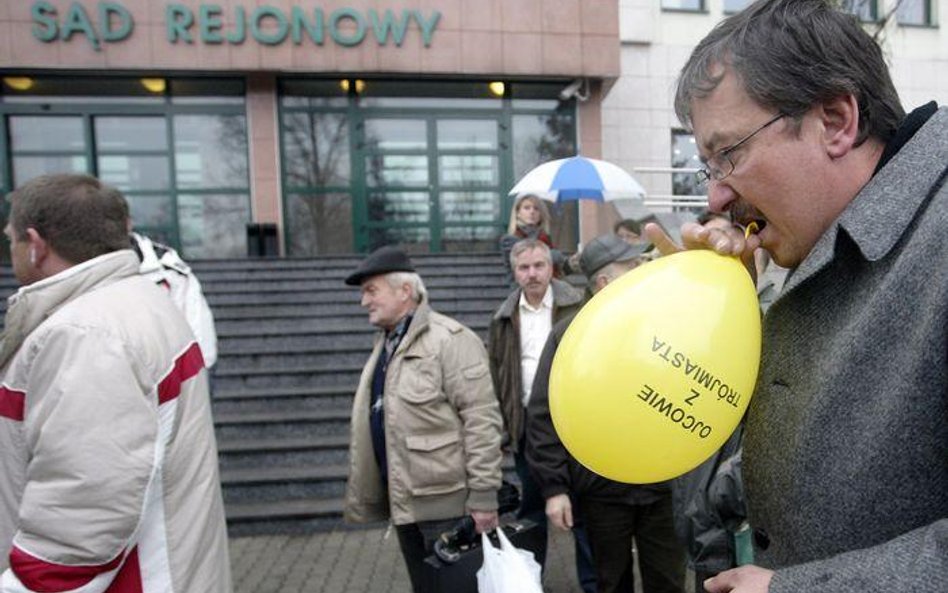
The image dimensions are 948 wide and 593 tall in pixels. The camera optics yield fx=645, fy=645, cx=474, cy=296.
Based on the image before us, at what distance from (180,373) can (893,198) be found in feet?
5.92

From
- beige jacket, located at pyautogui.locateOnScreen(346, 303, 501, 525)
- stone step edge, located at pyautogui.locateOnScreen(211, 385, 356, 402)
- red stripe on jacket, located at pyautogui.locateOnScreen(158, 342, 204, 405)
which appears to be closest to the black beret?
beige jacket, located at pyautogui.locateOnScreen(346, 303, 501, 525)

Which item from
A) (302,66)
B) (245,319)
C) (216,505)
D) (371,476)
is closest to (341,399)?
(245,319)

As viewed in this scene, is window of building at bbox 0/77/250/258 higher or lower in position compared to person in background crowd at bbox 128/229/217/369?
higher

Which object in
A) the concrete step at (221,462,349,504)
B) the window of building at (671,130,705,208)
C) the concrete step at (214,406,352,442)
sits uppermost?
the window of building at (671,130,705,208)

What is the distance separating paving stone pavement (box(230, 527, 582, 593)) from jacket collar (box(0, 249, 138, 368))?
2.82 meters

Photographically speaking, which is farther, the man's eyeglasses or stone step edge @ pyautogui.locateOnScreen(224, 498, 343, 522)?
stone step edge @ pyautogui.locateOnScreen(224, 498, 343, 522)

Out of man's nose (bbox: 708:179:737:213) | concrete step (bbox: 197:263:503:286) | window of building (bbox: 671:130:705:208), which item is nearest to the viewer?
man's nose (bbox: 708:179:737:213)

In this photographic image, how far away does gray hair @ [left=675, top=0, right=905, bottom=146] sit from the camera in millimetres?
1002

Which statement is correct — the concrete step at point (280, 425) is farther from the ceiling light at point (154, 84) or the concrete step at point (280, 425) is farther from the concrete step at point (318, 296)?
the ceiling light at point (154, 84)

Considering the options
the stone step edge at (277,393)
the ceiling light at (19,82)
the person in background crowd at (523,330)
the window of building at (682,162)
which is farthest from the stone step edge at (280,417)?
the window of building at (682,162)

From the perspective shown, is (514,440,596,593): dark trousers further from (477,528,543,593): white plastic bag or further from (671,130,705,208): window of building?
(671,130,705,208): window of building

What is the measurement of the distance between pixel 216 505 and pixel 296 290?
6500mm

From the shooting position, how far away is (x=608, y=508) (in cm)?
299

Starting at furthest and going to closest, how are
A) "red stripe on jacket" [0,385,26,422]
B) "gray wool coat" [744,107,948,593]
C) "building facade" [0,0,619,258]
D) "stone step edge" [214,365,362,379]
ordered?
"building facade" [0,0,619,258], "stone step edge" [214,365,362,379], "red stripe on jacket" [0,385,26,422], "gray wool coat" [744,107,948,593]
